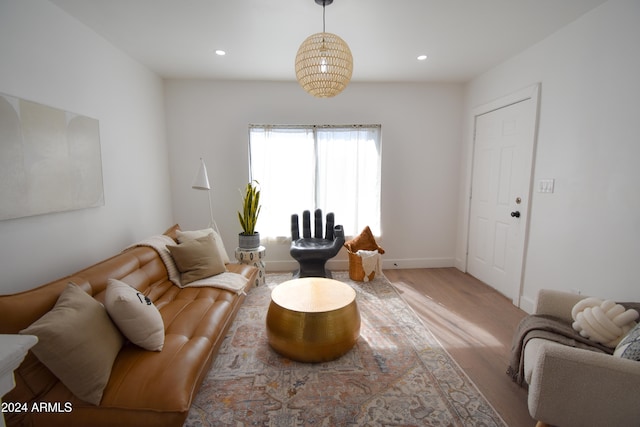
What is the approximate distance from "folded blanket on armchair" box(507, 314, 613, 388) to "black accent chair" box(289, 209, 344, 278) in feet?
6.50

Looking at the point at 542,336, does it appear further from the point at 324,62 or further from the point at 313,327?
the point at 324,62

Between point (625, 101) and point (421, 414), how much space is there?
2478 mm

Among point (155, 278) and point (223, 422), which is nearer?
point (223, 422)

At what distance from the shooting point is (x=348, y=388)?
171 centimetres

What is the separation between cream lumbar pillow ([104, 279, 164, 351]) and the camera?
4.65ft

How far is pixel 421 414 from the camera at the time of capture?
154 centimetres

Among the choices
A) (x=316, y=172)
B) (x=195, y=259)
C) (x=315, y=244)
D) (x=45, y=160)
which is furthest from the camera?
(x=316, y=172)

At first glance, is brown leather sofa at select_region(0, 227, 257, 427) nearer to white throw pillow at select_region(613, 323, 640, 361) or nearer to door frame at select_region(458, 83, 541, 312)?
white throw pillow at select_region(613, 323, 640, 361)

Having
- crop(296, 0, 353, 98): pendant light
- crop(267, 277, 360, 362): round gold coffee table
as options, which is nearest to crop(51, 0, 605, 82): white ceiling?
crop(296, 0, 353, 98): pendant light

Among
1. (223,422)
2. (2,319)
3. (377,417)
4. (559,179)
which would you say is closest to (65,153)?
(2,319)

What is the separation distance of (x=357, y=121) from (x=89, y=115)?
2891 millimetres

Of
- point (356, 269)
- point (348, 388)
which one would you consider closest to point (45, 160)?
point (348, 388)

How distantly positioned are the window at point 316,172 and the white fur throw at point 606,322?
2464 millimetres

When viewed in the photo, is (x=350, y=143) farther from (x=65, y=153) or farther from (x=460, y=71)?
(x=65, y=153)
